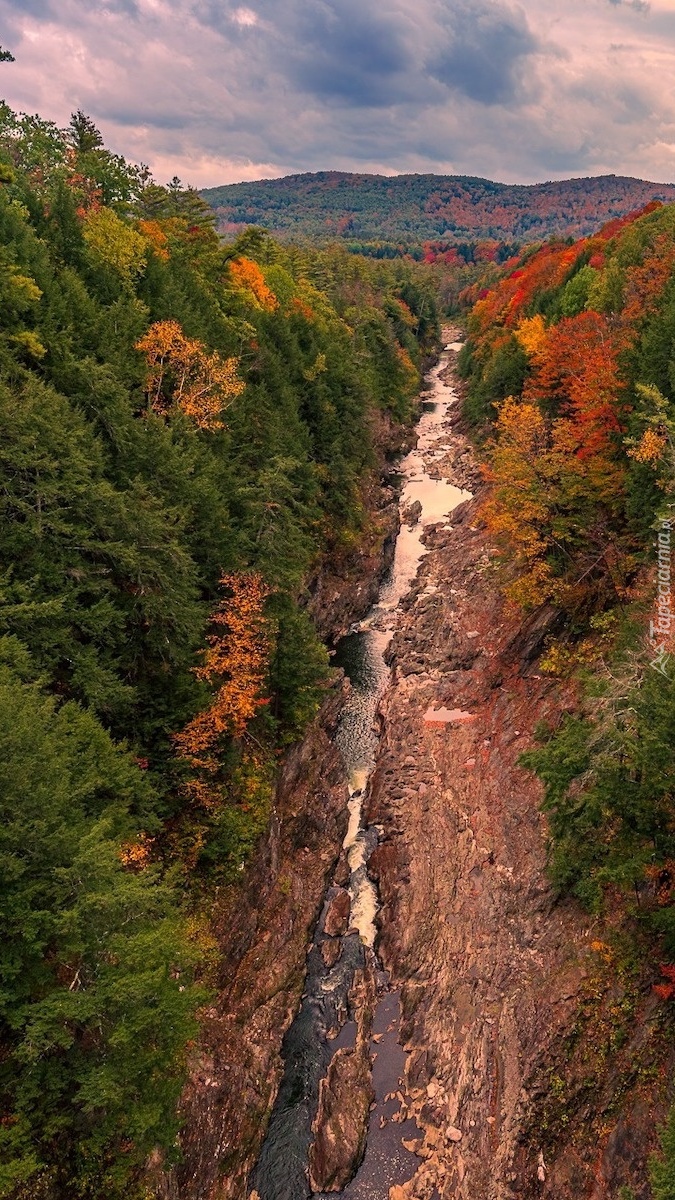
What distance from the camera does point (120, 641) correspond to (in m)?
19.8

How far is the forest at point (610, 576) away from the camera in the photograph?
54.2 ft

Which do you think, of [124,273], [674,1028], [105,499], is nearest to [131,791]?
[105,499]

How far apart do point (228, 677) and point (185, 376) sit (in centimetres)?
1377

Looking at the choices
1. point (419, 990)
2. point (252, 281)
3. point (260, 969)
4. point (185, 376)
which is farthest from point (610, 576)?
point (252, 281)

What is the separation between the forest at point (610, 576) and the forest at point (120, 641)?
1034 cm

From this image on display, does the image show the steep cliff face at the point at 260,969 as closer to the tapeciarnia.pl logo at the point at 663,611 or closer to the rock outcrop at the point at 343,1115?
the rock outcrop at the point at 343,1115

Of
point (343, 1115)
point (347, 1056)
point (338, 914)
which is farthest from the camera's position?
point (338, 914)

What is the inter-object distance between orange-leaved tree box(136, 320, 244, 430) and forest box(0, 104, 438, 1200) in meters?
0.16

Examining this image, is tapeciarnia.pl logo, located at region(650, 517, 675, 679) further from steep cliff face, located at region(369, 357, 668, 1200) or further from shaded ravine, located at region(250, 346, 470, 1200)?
shaded ravine, located at region(250, 346, 470, 1200)

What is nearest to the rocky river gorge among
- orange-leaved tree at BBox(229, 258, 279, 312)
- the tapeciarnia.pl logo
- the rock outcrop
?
the rock outcrop

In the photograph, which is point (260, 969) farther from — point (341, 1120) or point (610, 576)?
point (610, 576)

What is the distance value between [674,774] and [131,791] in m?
14.0

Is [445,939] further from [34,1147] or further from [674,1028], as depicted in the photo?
[34,1147]

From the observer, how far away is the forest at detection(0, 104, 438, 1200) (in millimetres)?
12180
